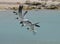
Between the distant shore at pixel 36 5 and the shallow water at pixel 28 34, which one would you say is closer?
the shallow water at pixel 28 34

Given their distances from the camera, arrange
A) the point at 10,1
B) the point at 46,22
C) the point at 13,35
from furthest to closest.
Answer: the point at 10,1, the point at 46,22, the point at 13,35

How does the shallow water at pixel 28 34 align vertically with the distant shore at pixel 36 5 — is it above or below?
above

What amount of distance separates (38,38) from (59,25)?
193cm

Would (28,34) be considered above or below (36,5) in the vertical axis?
above

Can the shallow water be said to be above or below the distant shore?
above

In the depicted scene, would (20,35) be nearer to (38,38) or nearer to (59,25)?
(38,38)

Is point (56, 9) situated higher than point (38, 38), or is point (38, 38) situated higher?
point (38, 38)

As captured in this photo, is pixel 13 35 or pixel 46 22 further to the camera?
pixel 46 22

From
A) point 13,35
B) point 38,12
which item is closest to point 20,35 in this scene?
point 13,35

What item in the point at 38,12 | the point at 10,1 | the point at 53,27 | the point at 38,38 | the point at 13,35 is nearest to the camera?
the point at 38,38

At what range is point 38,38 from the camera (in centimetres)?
1016

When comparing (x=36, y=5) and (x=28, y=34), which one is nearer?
(x=28, y=34)

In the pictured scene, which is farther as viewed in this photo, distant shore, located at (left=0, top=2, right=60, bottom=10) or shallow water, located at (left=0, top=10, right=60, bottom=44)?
distant shore, located at (left=0, top=2, right=60, bottom=10)

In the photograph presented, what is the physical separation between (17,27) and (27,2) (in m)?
5.80
